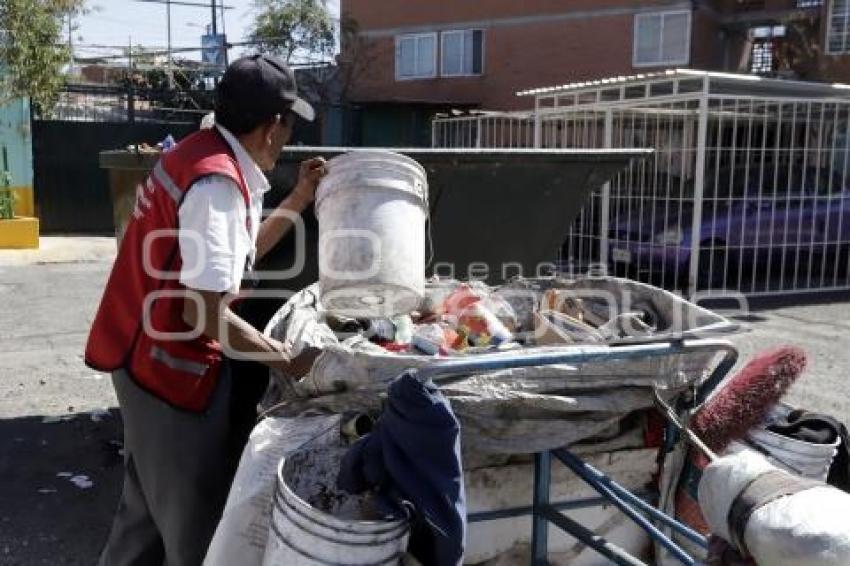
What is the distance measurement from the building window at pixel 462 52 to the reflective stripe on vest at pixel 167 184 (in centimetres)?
2308

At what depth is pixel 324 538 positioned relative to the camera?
5.90ft

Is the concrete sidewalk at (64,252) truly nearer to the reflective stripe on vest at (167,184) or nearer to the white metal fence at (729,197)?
the white metal fence at (729,197)

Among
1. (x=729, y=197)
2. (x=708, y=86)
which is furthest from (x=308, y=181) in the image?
(x=729, y=197)

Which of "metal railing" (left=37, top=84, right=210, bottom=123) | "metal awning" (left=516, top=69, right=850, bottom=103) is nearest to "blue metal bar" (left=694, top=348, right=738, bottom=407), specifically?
"metal awning" (left=516, top=69, right=850, bottom=103)

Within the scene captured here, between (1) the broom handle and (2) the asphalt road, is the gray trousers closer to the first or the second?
(2) the asphalt road

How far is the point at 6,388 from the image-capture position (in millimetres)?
5570

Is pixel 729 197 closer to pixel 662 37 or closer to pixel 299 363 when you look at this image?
pixel 299 363

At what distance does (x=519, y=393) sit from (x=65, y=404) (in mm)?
3942

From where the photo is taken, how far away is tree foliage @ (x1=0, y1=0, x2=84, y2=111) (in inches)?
472

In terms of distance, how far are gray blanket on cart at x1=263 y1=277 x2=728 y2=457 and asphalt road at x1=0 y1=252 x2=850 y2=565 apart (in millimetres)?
1785

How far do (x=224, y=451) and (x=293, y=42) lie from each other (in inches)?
948

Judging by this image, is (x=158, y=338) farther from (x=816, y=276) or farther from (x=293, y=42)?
(x=293, y=42)

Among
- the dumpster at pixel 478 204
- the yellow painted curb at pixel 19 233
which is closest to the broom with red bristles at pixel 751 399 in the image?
the dumpster at pixel 478 204

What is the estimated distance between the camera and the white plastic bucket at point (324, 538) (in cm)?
179
